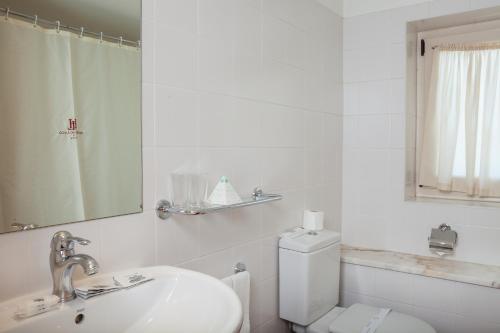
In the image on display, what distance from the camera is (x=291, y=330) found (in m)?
1.94

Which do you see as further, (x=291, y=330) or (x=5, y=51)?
(x=291, y=330)

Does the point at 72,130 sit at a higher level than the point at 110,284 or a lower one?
higher

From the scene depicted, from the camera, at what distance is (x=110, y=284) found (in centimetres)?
106

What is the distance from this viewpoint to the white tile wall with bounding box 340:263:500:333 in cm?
183

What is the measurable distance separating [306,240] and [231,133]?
0.64 m

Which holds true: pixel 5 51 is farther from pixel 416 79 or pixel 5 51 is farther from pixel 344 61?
pixel 416 79

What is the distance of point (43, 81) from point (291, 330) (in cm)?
158

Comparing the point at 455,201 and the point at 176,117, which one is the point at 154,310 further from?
the point at 455,201

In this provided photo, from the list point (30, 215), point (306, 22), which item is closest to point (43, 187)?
point (30, 215)

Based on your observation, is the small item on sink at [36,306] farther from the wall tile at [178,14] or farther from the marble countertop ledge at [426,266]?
the marble countertop ledge at [426,266]

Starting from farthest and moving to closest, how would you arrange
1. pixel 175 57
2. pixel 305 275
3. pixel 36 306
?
pixel 305 275 < pixel 175 57 < pixel 36 306

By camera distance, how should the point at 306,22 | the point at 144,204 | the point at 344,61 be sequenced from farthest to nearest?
the point at 344,61
the point at 306,22
the point at 144,204

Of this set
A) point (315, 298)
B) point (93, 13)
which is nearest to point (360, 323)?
point (315, 298)

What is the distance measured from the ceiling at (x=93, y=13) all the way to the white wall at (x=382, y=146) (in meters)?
1.56
